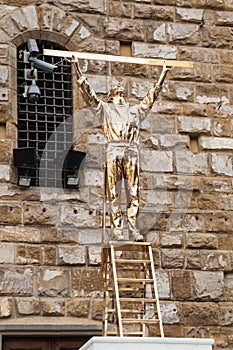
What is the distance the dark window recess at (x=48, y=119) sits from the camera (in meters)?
9.71

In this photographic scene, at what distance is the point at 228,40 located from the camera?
10.5 meters

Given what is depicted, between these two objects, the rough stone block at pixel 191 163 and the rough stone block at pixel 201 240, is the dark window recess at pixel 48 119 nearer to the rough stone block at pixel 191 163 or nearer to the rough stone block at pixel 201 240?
the rough stone block at pixel 191 163

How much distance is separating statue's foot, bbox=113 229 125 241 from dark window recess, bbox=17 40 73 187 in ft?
6.48

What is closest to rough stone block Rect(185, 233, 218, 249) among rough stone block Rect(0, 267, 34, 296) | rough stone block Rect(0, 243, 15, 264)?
rough stone block Rect(0, 267, 34, 296)

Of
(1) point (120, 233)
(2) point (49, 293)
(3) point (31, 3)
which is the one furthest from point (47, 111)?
(1) point (120, 233)

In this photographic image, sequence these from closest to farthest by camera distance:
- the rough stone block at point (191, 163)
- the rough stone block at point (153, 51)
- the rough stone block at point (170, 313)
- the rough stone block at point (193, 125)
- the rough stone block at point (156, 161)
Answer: the rough stone block at point (170, 313) < the rough stone block at point (156, 161) < the rough stone block at point (191, 163) < the rough stone block at point (193, 125) < the rough stone block at point (153, 51)

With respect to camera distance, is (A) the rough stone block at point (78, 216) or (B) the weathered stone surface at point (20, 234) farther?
(A) the rough stone block at point (78, 216)

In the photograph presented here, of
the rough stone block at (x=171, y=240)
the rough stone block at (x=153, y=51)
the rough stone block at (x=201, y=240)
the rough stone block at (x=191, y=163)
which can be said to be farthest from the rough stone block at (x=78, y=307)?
the rough stone block at (x=153, y=51)

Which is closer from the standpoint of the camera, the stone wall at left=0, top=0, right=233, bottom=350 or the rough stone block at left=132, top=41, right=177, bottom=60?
the stone wall at left=0, top=0, right=233, bottom=350

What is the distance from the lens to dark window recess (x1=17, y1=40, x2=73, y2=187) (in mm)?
9711

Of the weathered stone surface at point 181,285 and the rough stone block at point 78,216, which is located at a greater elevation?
the rough stone block at point 78,216

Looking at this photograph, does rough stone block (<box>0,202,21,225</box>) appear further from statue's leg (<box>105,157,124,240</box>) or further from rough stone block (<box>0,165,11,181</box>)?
statue's leg (<box>105,157,124,240</box>)

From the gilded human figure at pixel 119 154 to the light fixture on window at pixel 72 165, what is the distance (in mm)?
1650

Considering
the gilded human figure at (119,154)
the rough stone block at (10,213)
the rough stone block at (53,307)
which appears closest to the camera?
the gilded human figure at (119,154)
